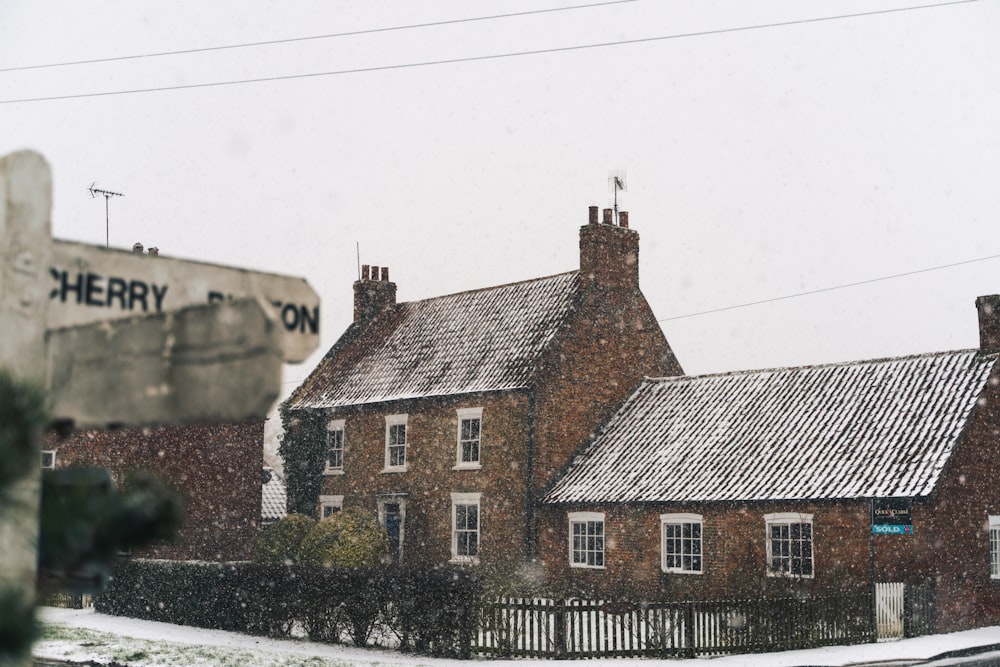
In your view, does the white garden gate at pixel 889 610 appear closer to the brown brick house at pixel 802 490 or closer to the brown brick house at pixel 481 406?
the brown brick house at pixel 802 490

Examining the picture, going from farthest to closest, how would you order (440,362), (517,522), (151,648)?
(440,362) < (517,522) < (151,648)

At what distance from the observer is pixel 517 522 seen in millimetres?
Result: 32625

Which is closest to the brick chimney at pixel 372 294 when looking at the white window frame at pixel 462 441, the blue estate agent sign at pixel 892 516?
the white window frame at pixel 462 441

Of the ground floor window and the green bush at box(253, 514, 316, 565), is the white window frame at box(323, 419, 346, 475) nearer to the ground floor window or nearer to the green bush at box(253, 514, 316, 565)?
the ground floor window

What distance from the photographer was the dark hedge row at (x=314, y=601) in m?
19.9

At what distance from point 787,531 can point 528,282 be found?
578 inches

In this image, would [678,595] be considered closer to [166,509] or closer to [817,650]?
[817,650]

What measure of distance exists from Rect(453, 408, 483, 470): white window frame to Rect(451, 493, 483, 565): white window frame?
86 cm

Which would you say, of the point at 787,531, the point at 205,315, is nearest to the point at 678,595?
the point at 787,531

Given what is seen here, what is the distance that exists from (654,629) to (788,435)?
1058cm

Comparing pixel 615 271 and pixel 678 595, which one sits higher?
pixel 615 271

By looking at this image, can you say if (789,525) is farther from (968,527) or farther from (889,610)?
(968,527)

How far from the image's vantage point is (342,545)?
101 ft

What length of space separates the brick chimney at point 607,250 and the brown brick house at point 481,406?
1.8 inches
